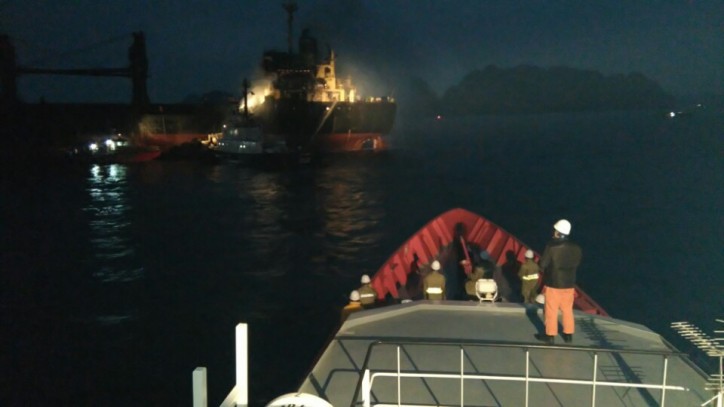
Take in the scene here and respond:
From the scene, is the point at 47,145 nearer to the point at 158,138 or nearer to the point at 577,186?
the point at 158,138

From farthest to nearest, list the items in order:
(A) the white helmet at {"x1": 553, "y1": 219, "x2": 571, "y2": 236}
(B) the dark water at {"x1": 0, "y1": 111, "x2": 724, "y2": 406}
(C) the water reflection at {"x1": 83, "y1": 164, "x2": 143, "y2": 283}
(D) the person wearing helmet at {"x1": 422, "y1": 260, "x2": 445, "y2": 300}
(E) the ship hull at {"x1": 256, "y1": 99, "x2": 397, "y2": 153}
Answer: (E) the ship hull at {"x1": 256, "y1": 99, "x2": 397, "y2": 153} < (C) the water reflection at {"x1": 83, "y1": 164, "x2": 143, "y2": 283} < (B) the dark water at {"x1": 0, "y1": 111, "x2": 724, "y2": 406} < (D) the person wearing helmet at {"x1": 422, "y1": 260, "x2": 445, "y2": 300} < (A) the white helmet at {"x1": 553, "y1": 219, "x2": 571, "y2": 236}

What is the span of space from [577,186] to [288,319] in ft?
123

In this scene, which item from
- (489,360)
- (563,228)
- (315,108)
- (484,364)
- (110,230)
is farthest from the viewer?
(315,108)

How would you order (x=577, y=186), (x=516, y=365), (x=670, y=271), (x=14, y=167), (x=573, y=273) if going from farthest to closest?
(x=14, y=167) < (x=577, y=186) < (x=670, y=271) < (x=573, y=273) < (x=516, y=365)

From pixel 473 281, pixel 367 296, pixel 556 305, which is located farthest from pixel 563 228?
pixel 473 281

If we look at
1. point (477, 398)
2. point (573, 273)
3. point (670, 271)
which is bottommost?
point (670, 271)

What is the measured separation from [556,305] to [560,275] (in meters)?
0.39

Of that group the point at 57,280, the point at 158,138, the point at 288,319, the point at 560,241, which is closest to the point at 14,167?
the point at 158,138

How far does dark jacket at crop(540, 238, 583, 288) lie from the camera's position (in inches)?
285

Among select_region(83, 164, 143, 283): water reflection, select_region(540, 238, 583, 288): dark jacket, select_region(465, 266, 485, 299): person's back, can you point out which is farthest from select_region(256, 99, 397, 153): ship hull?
select_region(540, 238, 583, 288): dark jacket

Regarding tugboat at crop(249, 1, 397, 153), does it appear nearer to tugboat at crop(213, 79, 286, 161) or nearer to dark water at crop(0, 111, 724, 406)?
tugboat at crop(213, 79, 286, 161)

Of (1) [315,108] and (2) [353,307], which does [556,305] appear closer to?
(2) [353,307]

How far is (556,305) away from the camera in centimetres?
741

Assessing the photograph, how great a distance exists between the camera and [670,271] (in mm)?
22672
